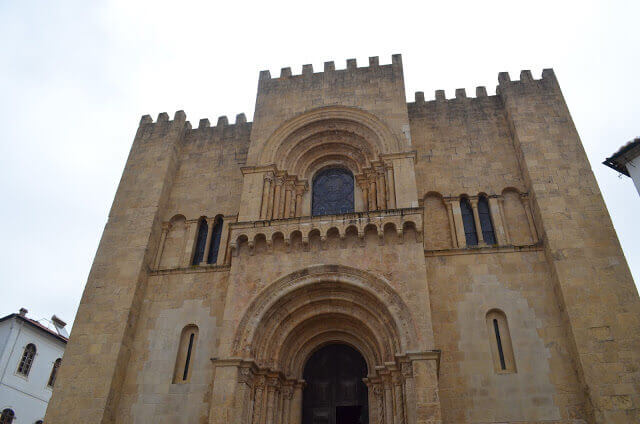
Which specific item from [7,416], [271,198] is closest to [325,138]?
[271,198]

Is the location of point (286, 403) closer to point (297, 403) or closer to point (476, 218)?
point (297, 403)

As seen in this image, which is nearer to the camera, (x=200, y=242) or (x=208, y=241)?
(x=208, y=241)

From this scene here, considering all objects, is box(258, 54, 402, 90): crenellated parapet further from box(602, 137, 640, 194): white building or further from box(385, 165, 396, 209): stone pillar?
box(602, 137, 640, 194): white building

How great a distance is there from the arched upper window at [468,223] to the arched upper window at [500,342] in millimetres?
2394

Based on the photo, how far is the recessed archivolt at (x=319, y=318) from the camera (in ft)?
37.6

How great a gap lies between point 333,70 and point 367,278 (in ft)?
27.4

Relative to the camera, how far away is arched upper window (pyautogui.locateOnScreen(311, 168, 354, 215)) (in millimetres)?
15312

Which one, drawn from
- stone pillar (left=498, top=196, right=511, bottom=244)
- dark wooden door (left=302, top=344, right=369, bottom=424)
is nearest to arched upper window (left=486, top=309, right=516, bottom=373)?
stone pillar (left=498, top=196, right=511, bottom=244)

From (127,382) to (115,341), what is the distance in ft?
3.72

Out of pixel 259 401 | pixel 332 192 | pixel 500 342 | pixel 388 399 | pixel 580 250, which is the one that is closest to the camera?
pixel 388 399

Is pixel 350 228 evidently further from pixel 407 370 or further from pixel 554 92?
pixel 554 92

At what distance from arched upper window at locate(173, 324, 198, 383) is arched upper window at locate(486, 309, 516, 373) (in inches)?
310

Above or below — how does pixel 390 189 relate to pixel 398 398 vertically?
above

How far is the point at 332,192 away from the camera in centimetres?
1577
